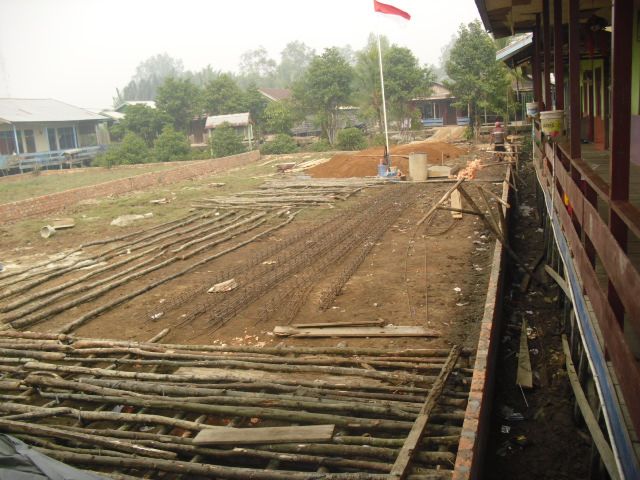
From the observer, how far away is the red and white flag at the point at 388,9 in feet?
69.6

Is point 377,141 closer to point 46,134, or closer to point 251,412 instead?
point 46,134

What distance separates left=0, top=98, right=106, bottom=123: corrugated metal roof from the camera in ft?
122

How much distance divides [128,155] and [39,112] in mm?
8805

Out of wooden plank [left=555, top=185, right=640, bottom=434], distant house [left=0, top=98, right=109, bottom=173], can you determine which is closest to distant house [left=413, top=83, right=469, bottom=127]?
distant house [left=0, top=98, right=109, bottom=173]

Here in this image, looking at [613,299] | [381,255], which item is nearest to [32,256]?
[381,255]

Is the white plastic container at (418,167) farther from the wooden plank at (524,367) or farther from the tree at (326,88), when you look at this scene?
the tree at (326,88)

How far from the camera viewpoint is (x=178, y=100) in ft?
144

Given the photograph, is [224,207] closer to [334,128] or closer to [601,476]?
[601,476]

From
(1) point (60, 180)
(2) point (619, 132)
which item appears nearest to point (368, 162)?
(1) point (60, 180)

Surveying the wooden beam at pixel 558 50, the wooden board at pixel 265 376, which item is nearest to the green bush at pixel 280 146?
the wooden beam at pixel 558 50

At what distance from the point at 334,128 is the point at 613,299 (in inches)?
1558

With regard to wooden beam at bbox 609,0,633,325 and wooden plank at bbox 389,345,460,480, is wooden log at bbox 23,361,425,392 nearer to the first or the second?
wooden plank at bbox 389,345,460,480

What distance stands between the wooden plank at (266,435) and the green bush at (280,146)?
3439 cm

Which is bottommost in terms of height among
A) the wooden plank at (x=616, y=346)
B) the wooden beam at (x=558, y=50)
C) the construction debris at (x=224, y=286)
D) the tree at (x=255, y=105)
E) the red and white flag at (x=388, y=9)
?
the construction debris at (x=224, y=286)
